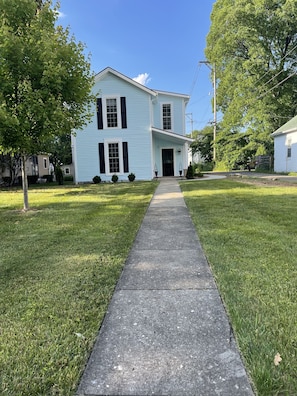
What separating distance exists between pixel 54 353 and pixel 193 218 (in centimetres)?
469

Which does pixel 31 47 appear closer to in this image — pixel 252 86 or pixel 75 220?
pixel 75 220

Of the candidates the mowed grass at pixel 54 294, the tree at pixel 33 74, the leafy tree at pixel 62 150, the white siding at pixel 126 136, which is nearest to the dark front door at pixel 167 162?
the white siding at pixel 126 136

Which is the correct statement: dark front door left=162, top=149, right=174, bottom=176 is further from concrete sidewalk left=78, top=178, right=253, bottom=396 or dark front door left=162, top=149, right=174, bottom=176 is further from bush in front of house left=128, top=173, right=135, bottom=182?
concrete sidewalk left=78, top=178, right=253, bottom=396

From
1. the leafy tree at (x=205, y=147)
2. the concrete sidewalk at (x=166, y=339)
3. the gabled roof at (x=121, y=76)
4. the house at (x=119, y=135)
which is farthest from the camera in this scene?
the leafy tree at (x=205, y=147)

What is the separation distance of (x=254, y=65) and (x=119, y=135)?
15.1m

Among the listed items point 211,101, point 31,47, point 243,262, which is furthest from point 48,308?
point 211,101

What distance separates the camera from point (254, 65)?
24828 mm

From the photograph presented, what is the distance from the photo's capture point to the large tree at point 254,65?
2414 centimetres

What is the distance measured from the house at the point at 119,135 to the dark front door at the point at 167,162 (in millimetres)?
1108

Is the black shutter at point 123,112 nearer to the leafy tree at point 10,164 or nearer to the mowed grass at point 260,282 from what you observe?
the leafy tree at point 10,164

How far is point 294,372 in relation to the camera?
177cm

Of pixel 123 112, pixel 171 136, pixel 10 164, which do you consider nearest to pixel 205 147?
pixel 171 136

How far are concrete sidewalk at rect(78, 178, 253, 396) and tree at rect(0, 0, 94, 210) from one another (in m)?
5.30

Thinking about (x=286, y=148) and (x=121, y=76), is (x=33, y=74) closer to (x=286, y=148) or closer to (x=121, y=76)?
(x=121, y=76)
